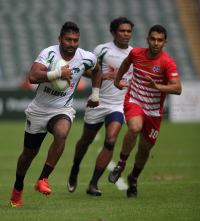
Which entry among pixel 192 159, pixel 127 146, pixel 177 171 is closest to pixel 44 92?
pixel 127 146

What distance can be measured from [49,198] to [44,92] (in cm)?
160

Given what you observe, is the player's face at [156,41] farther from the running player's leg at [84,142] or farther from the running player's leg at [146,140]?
the running player's leg at [84,142]

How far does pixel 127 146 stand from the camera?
22.8ft

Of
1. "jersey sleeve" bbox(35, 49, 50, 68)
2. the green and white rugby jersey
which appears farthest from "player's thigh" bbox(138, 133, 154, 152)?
"jersey sleeve" bbox(35, 49, 50, 68)

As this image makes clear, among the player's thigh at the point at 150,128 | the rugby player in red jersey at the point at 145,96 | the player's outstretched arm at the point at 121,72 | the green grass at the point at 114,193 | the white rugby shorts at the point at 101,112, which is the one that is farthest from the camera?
the white rugby shorts at the point at 101,112

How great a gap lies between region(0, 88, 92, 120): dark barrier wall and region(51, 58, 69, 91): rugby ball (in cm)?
1435

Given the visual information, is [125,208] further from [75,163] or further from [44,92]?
[75,163]

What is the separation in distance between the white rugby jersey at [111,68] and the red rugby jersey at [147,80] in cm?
89

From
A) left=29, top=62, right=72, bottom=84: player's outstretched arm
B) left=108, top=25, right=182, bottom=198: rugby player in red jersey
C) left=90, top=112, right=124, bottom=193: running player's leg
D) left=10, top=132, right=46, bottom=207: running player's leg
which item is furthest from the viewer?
left=90, top=112, right=124, bottom=193: running player's leg

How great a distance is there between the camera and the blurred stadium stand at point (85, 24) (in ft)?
84.7

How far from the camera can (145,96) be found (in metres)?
7.09

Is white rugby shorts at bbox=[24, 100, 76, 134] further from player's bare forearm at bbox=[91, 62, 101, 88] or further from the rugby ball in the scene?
player's bare forearm at bbox=[91, 62, 101, 88]

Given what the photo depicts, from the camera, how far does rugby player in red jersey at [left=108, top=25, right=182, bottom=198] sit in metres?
6.85

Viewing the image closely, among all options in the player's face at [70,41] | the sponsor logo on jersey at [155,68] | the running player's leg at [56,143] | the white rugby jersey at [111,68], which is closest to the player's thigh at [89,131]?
the white rugby jersey at [111,68]
